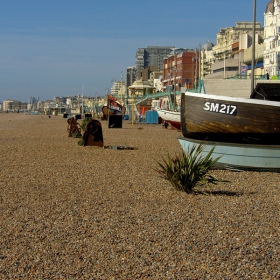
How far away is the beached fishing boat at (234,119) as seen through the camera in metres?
13.1

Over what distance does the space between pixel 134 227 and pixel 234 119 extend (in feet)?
22.4

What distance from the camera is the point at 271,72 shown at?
60625 millimetres

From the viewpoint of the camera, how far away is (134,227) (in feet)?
23.1

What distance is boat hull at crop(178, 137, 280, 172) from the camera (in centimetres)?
1295

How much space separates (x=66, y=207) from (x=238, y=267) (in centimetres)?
362

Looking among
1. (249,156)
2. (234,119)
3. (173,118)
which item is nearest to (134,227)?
(249,156)

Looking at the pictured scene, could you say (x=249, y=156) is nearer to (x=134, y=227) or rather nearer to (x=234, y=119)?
(x=234, y=119)

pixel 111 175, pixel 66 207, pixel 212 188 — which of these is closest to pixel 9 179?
pixel 111 175

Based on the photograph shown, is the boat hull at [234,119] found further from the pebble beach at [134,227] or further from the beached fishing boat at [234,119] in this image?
the pebble beach at [134,227]

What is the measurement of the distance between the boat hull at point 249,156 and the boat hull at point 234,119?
0.40 metres

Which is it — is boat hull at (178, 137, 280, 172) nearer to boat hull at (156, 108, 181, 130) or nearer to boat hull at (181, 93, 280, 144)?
→ boat hull at (181, 93, 280, 144)

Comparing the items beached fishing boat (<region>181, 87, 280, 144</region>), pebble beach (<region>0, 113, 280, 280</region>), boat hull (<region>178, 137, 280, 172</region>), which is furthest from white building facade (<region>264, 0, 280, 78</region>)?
pebble beach (<region>0, 113, 280, 280</region>)

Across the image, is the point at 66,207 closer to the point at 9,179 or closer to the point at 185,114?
the point at 9,179

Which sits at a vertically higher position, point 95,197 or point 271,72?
point 271,72
